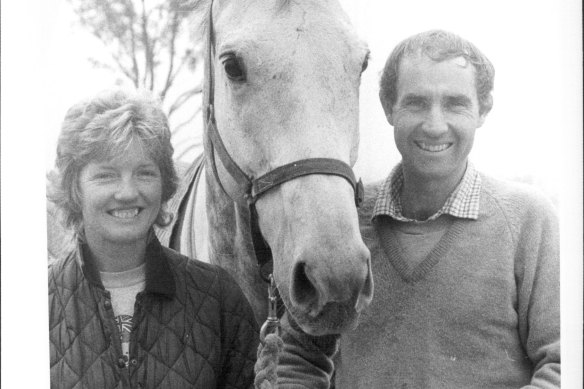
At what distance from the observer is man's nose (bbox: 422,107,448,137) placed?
56.4 inches

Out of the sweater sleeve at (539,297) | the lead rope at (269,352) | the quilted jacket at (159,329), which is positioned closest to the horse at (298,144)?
the lead rope at (269,352)

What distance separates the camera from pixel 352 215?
3.73 ft

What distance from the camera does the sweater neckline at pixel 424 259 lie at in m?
1.44

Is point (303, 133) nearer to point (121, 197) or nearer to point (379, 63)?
point (379, 63)

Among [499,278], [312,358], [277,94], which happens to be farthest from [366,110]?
[312,358]

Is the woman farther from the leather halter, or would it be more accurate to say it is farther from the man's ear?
the man's ear

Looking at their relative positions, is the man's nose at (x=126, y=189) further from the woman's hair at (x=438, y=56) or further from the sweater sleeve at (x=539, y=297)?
the sweater sleeve at (x=539, y=297)

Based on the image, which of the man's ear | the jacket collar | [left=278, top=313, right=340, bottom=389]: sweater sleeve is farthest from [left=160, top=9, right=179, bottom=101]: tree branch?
the man's ear

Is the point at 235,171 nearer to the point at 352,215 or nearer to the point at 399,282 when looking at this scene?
the point at 352,215

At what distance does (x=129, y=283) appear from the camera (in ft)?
4.84

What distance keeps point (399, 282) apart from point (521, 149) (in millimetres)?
456

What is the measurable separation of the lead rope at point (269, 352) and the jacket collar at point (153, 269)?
0.27 m

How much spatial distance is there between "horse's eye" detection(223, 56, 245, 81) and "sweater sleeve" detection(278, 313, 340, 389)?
23.0 inches

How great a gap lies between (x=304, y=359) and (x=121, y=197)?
59 centimetres
